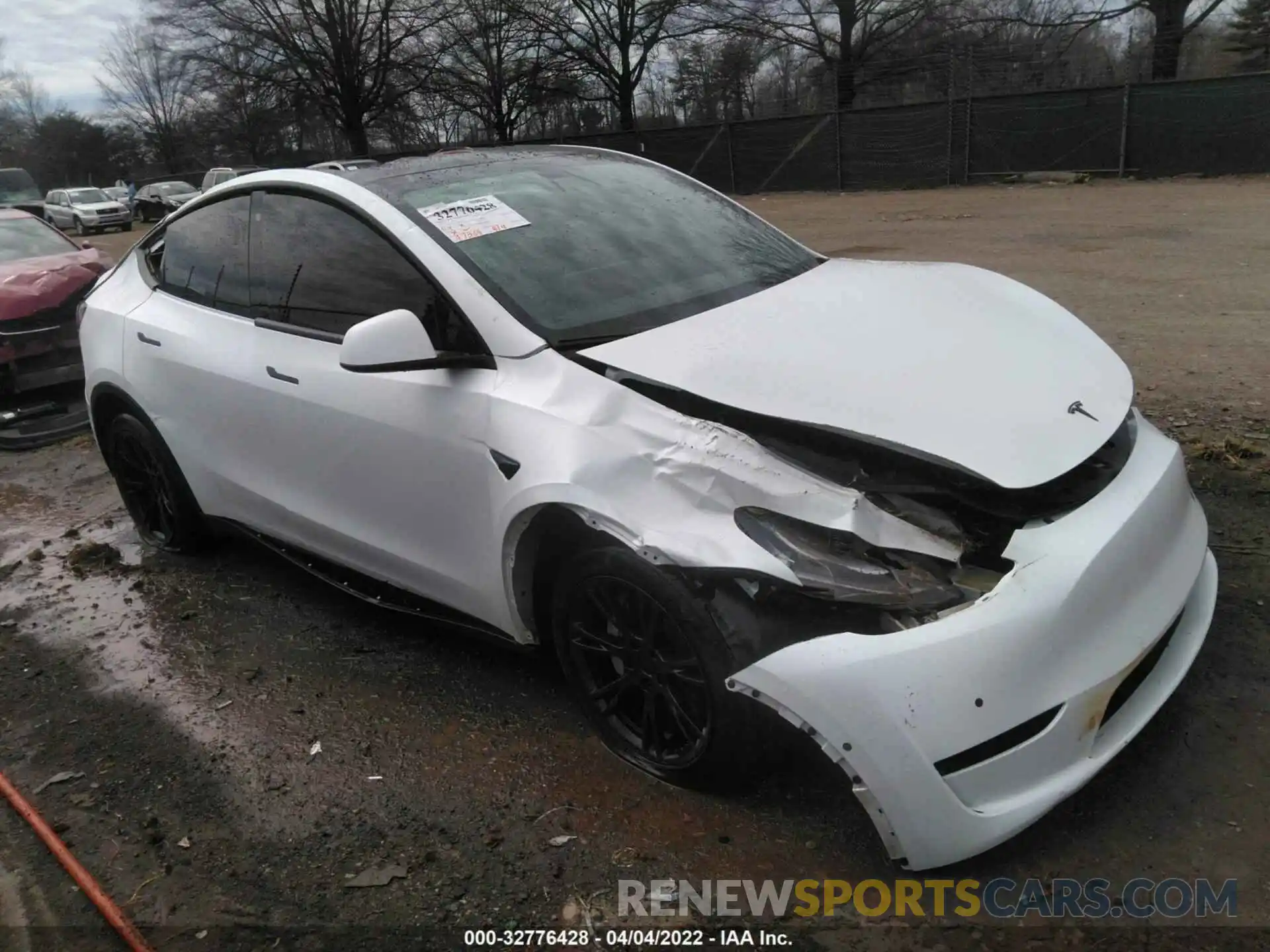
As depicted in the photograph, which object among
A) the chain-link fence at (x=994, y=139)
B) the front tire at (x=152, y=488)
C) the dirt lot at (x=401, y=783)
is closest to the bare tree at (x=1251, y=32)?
the chain-link fence at (x=994, y=139)

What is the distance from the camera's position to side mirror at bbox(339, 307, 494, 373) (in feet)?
8.86

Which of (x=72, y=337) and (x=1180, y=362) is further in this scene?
(x=72, y=337)

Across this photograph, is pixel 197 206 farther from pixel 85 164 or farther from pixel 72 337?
pixel 85 164

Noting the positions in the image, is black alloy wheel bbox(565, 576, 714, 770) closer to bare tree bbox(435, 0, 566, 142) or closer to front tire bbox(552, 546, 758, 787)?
front tire bbox(552, 546, 758, 787)

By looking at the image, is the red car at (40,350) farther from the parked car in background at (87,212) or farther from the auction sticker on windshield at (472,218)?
the parked car in background at (87,212)

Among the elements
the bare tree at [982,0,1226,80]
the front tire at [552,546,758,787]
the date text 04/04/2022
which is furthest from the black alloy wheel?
the bare tree at [982,0,1226,80]

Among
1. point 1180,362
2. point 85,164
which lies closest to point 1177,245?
point 1180,362

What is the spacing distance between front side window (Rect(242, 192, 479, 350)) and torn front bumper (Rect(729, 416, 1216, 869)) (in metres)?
1.47

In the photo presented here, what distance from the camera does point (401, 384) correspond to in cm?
297

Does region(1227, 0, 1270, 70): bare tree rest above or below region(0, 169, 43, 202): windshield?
above

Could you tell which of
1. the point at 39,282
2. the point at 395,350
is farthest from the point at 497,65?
the point at 395,350

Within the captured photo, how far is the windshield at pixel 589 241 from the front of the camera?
2.91m

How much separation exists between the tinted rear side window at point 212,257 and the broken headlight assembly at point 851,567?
7.79 feet

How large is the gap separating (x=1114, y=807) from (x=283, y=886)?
2093 millimetres
